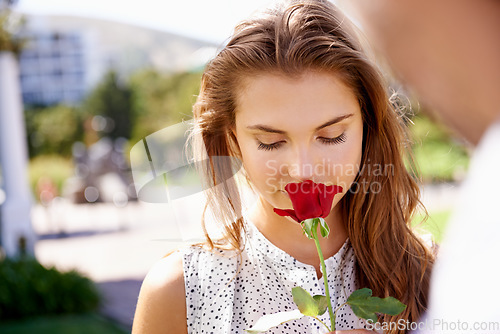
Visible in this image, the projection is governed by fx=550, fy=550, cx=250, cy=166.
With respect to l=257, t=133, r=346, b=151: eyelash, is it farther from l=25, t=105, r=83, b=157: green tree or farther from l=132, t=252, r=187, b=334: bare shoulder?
l=25, t=105, r=83, b=157: green tree

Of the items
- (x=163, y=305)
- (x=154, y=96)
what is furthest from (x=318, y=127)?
(x=154, y=96)

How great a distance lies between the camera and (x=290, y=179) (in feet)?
3.67

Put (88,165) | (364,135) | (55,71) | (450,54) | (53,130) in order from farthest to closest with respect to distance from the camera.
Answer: (55,71)
(53,130)
(88,165)
(364,135)
(450,54)

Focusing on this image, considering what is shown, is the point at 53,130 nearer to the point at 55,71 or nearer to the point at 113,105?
the point at 113,105

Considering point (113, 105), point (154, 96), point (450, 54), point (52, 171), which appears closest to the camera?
point (450, 54)

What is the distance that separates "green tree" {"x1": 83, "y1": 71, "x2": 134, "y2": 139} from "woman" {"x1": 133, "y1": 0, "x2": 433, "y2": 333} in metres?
20.3

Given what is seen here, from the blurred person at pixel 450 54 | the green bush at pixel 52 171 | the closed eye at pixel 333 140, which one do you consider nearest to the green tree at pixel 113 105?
the green bush at pixel 52 171

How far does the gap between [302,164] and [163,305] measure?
0.46 m

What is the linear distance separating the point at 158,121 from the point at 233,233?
727 inches

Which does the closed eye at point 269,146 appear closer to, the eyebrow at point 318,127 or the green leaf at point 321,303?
the eyebrow at point 318,127

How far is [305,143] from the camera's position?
43.2 inches

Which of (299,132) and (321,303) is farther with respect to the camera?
(299,132)

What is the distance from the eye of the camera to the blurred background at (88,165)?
3941 mm

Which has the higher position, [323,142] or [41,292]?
[323,142]
